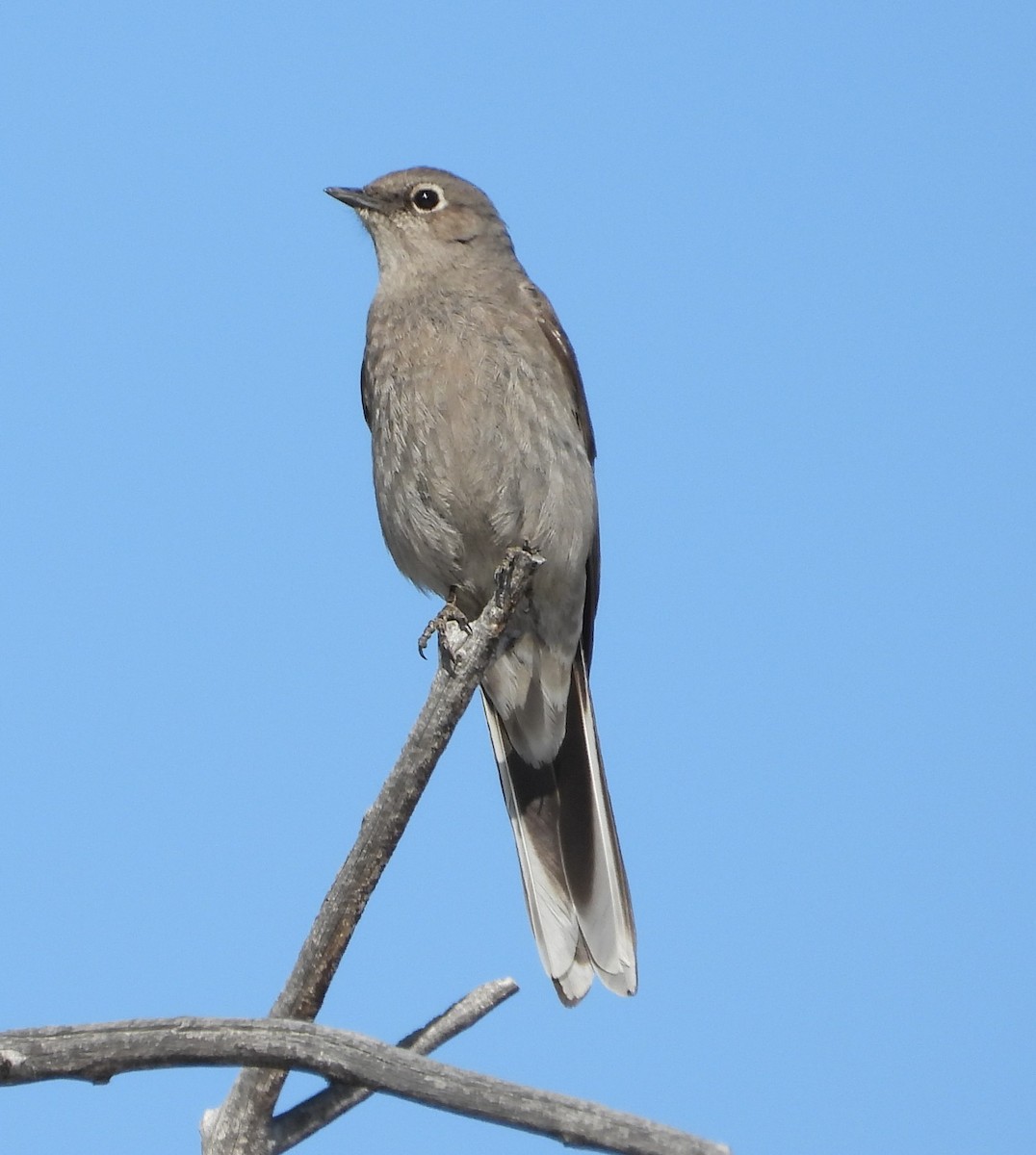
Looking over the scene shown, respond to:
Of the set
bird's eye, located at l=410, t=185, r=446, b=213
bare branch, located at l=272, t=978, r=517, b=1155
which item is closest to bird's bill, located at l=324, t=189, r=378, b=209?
bird's eye, located at l=410, t=185, r=446, b=213

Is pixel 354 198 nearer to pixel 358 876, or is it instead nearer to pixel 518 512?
pixel 518 512

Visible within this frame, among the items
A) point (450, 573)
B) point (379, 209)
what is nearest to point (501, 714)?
point (450, 573)

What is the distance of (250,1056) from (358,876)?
850 millimetres

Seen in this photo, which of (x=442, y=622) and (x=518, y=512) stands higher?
(x=518, y=512)

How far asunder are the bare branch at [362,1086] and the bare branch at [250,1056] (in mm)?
99

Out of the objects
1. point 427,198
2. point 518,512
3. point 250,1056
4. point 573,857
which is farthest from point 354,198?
point 250,1056

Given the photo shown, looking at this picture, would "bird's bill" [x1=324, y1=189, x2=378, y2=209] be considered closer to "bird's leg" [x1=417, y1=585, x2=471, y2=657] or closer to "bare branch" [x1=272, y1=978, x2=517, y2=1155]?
"bird's leg" [x1=417, y1=585, x2=471, y2=657]

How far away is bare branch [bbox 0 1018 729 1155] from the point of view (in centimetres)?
373

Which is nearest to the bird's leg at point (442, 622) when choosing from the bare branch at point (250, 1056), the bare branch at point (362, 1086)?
the bare branch at point (362, 1086)

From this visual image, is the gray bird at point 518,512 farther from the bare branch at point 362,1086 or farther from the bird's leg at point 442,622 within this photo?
the bare branch at point 362,1086

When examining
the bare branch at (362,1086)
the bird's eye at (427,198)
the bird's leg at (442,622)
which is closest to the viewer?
the bare branch at (362,1086)

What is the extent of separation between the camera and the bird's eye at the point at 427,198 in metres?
8.09

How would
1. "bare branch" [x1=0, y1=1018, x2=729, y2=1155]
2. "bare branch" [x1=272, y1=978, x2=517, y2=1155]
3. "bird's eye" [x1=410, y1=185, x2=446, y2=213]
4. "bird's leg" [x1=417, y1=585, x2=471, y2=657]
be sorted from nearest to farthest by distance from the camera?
"bare branch" [x1=0, y1=1018, x2=729, y2=1155]
"bare branch" [x1=272, y1=978, x2=517, y2=1155]
"bird's leg" [x1=417, y1=585, x2=471, y2=657]
"bird's eye" [x1=410, y1=185, x2=446, y2=213]

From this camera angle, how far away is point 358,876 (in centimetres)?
462
